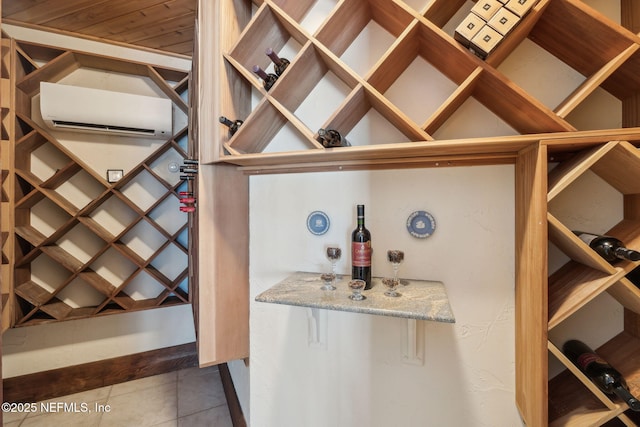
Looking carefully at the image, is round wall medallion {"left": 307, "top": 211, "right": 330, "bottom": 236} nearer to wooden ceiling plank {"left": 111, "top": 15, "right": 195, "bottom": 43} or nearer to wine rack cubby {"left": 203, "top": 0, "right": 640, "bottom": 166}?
wine rack cubby {"left": 203, "top": 0, "right": 640, "bottom": 166}

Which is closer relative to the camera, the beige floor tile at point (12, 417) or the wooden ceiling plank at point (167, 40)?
the beige floor tile at point (12, 417)

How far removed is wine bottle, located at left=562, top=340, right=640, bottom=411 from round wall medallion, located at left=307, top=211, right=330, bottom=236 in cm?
89

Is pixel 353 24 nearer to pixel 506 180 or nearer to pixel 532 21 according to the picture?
pixel 532 21

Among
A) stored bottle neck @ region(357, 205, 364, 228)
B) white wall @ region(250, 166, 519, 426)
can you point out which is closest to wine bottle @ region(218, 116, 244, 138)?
white wall @ region(250, 166, 519, 426)

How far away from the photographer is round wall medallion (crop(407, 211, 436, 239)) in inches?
35.9

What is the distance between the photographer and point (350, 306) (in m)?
0.70

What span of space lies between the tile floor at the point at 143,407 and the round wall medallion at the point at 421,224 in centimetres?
168

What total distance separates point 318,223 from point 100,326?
207 centimetres

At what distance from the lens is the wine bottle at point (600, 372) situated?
0.59 m

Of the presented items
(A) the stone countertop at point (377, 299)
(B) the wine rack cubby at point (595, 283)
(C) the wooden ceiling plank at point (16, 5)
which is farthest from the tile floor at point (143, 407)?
(C) the wooden ceiling plank at point (16, 5)

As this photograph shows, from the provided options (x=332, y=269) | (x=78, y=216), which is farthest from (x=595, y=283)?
(x=78, y=216)

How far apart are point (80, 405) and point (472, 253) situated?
2586 millimetres

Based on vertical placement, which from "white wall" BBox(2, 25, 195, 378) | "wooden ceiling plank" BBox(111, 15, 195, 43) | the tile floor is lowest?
the tile floor

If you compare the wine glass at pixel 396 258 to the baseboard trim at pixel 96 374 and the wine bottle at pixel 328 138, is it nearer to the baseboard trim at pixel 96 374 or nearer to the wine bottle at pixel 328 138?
the wine bottle at pixel 328 138
